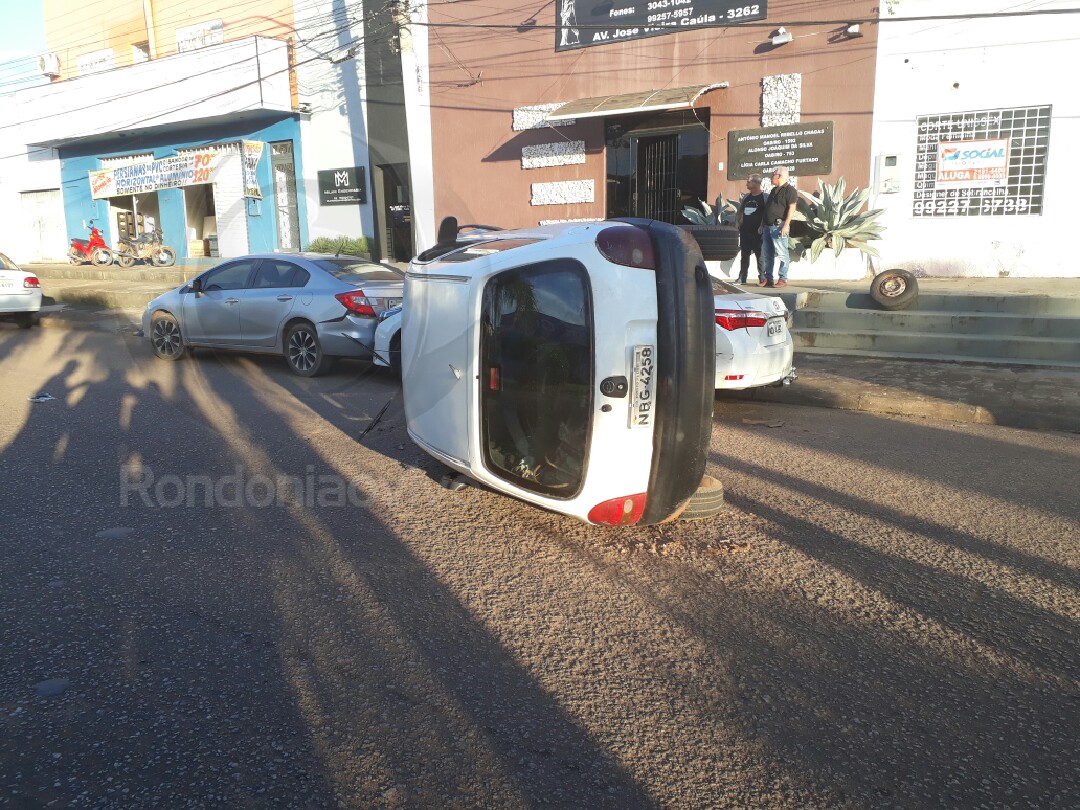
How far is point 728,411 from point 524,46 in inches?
465

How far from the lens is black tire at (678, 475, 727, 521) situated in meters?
4.91

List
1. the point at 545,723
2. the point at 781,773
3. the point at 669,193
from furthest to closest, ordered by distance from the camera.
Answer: the point at 669,193
the point at 545,723
the point at 781,773

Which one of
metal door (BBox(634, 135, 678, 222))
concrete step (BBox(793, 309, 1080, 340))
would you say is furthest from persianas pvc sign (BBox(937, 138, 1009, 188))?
metal door (BBox(634, 135, 678, 222))

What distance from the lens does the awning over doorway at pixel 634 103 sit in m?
14.4

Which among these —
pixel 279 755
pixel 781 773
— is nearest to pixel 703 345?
pixel 781 773

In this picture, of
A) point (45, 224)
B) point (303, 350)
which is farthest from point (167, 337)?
point (45, 224)

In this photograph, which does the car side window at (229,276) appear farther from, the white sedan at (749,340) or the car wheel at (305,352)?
the white sedan at (749,340)

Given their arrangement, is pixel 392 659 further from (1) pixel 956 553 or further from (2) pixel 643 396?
(1) pixel 956 553

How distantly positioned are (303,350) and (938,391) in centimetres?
695

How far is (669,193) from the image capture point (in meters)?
16.5

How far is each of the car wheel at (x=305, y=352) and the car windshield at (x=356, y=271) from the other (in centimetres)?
74

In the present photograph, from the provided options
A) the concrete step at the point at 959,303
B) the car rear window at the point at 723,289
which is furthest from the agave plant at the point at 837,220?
the car rear window at the point at 723,289

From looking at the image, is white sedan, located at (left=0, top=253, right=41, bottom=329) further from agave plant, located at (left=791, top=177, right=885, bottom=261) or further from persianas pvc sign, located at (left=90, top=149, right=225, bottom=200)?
agave plant, located at (left=791, top=177, right=885, bottom=261)

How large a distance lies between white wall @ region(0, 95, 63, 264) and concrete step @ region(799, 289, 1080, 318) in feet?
83.0
